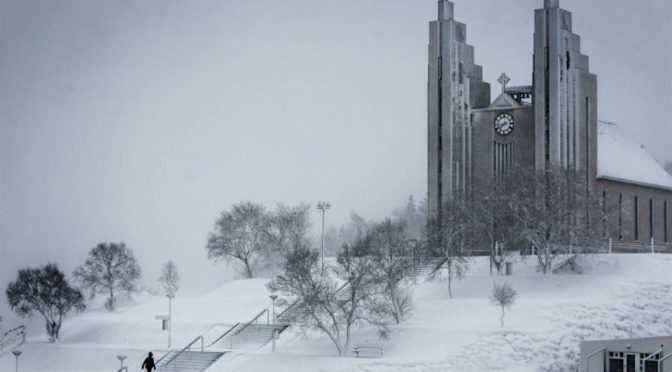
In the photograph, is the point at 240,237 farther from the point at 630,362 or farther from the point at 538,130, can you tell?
the point at 630,362

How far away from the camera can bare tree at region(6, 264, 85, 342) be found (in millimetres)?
75931

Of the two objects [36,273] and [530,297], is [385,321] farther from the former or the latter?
[36,273]

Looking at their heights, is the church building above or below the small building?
above

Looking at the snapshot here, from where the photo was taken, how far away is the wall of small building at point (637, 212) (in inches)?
3396

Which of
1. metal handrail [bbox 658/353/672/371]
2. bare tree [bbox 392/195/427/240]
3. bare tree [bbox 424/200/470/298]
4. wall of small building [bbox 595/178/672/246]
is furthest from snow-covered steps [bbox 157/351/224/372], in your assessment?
bare tree [bbox 392/195/427/240]

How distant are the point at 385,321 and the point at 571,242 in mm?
14594

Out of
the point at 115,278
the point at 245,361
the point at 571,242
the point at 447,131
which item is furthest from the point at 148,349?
the point at 447,131

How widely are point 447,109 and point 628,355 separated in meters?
38.5

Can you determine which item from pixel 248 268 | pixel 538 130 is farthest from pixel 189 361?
pixel 538 130

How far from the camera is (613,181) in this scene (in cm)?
8844

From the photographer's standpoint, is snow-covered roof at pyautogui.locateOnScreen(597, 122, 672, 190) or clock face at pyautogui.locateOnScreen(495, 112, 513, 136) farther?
snow-covered roof at pyautogui.locateOnScreen(597, 122, 672, 190)

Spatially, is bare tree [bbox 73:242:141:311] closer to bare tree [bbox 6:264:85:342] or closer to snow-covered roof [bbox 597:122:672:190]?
bare tree [bbox 6:264:85:342]

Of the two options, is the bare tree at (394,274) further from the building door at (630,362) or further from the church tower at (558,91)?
the church tower at (558,91)

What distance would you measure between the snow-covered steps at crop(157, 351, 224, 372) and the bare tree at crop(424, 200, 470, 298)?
13659mm
